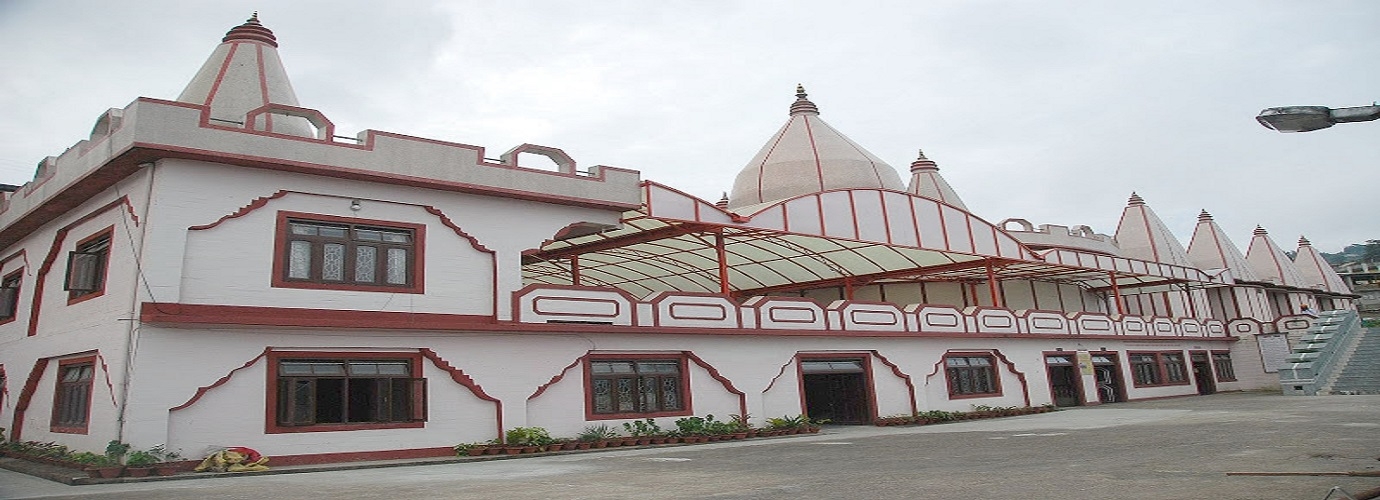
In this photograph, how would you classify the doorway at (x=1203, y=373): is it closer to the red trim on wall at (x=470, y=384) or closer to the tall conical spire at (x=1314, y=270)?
the tall conical spire at (x=1314, y=270)

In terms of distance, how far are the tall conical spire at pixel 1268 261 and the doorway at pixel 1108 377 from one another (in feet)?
75.1

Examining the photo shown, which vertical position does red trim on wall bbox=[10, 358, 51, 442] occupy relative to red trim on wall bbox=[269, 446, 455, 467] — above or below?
above

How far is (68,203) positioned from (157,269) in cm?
495

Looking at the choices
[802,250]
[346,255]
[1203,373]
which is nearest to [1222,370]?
[1203,373]

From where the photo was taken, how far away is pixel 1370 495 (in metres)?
6.25

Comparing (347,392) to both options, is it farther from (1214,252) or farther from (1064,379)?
(1214,252)

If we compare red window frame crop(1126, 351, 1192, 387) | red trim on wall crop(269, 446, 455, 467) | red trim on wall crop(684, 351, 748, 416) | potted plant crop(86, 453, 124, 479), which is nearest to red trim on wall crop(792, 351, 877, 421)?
red trim on wall crop(684, 351, 748, 416)

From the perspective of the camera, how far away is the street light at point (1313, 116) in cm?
652

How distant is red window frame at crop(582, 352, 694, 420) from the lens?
16922 mm

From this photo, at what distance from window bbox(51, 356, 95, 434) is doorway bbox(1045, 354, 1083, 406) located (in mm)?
24349

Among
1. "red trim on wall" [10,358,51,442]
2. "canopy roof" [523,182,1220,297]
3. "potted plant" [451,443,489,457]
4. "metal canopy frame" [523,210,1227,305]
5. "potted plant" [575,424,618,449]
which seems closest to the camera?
"potted plant" [451,443,489,457]

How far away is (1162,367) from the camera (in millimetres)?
30812

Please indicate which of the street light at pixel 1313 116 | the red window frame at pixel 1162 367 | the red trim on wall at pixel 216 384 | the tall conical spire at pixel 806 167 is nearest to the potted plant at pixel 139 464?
the red trim on wall at pixel 216 384

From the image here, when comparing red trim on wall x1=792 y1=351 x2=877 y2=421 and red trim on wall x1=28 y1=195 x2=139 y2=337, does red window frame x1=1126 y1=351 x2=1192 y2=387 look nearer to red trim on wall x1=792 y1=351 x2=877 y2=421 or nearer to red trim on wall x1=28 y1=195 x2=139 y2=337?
red trim on wall x1=792 y1=351 x2=877 y2=421
